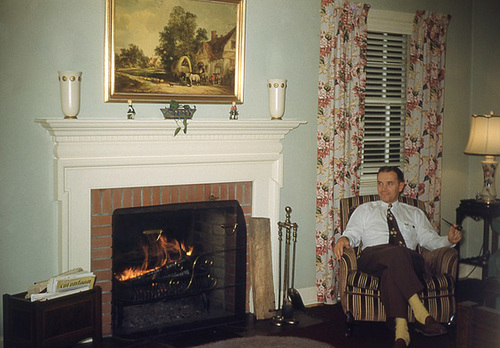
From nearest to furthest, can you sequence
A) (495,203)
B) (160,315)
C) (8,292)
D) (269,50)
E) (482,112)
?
(8,292)
(160,315)
(269,50)
(495,203)
(482,112)

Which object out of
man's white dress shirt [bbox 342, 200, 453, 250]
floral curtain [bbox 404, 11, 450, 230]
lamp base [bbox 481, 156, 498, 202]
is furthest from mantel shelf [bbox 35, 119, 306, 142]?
lamp base [bbox 481, 156, 498, 202]

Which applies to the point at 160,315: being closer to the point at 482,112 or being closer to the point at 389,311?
the point at 389,311

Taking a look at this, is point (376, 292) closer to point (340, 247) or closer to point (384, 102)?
point (340, 247)

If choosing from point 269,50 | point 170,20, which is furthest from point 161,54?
point 269,50

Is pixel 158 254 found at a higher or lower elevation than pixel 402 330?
higher

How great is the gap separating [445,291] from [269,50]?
207cm

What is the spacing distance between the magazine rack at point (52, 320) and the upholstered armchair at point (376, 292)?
1.60 metres

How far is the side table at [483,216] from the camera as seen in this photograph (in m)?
4.98

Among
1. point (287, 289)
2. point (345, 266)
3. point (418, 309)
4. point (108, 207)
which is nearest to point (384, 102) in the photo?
point (345, 266)

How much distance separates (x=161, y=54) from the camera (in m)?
3.89

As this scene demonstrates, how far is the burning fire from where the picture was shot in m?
3.92

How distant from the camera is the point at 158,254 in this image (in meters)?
4.02

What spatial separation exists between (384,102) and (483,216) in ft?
4.17

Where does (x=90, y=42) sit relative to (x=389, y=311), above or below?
above
